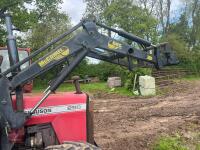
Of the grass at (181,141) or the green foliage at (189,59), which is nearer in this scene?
the grass at (181,141)

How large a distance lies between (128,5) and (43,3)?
12.9m

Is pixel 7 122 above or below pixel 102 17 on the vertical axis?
below

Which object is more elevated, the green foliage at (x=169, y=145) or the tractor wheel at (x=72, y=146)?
the tractor wheel at (x=72, y=146)

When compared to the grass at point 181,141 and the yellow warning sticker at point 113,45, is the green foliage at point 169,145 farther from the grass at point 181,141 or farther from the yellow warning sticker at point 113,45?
the yellow warning sticker at point 113,45

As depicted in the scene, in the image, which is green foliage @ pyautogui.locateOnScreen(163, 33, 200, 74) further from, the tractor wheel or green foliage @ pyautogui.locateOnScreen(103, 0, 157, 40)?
the tractor wheel

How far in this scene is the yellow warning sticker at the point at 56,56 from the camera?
16.9 feet

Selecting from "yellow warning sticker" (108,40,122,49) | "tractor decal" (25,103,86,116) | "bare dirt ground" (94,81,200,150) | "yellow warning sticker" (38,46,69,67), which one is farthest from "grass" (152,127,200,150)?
"yellow warning sticker" (38,46,69,67)

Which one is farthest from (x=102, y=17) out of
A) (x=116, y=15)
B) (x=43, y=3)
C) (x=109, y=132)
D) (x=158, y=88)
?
(x=109, y=132)

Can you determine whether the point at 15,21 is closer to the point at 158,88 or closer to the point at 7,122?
the point at 158,88

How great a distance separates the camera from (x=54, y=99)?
538 centimetres

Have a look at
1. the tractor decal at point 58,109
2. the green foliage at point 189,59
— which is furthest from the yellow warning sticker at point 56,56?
the green foliage at point 189,59

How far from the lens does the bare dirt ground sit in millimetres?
8758

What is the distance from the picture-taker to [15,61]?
5.30m

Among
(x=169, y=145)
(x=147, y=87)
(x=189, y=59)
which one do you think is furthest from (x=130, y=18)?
(x=169, y=145)
